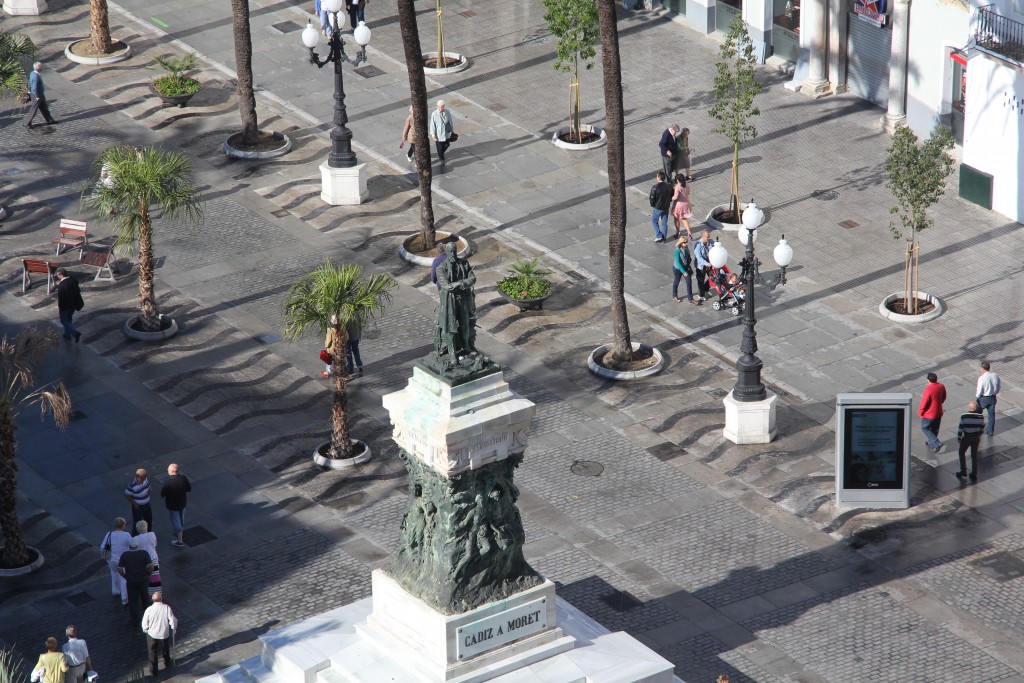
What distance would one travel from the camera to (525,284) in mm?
33625

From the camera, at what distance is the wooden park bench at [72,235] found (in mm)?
35812

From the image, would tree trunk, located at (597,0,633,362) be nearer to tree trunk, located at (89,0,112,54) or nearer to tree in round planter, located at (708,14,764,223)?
tree in round planter, located at (708,14,764,223)

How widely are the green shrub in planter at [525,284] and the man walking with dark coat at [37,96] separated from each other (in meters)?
13.7

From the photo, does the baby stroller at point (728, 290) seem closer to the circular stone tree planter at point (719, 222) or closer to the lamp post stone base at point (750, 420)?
the circular stone tree planter at point (719, 222)

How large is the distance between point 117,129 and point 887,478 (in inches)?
856

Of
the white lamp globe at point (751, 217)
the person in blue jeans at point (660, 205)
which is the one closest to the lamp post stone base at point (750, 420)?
the white lamp globe at point (751, 217)

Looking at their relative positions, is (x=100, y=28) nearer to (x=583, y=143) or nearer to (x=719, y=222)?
(x=583, y=143)

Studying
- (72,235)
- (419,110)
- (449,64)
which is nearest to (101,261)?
(72,235)

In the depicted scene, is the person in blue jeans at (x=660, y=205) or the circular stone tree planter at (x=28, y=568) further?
the person in blue jeans at (x=660, y=205)

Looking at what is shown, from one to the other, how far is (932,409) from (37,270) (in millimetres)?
16886

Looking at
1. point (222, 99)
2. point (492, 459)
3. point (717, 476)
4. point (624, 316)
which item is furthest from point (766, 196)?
point (492, 459)

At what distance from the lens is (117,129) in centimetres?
4203

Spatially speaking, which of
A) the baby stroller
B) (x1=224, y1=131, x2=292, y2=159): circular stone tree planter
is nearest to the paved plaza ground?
the baby stroller

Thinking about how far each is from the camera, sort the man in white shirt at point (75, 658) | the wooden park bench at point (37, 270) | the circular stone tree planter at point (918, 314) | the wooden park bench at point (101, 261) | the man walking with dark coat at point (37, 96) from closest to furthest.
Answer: the man in white shirt at point (75, 658)
the circular stone tree planter at point (918, 314)
the wooden park bench at point (37, 270)
the wooden park bench at point (101, 261)
the man walking with dark coat at point (37, 96)
